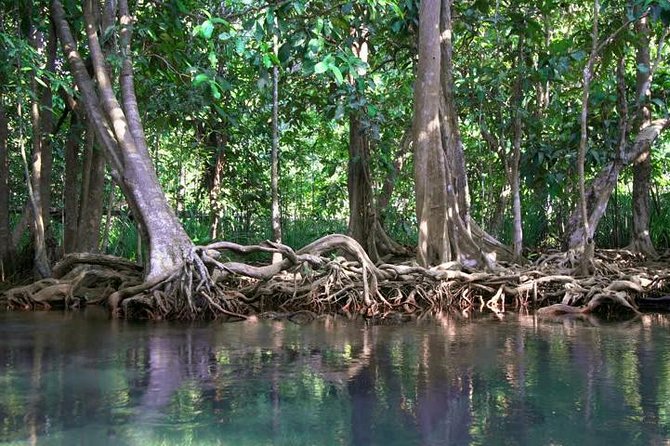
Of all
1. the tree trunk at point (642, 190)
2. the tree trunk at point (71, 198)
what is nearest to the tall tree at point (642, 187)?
the tree trunk at point (642, 190)

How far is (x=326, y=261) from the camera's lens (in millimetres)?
8250

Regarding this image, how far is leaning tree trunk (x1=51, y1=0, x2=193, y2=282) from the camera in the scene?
7.80 metres

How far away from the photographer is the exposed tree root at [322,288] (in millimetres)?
7527

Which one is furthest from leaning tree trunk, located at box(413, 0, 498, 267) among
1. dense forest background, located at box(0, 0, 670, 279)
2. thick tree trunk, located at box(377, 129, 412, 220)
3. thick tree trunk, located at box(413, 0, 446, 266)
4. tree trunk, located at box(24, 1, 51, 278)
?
tree trunk, located at box(24, 1, 51, 278)

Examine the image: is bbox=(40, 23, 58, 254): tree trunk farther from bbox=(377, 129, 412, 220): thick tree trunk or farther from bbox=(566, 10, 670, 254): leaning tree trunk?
bbox=(566, 10, 670, 254): leaning tree trunk

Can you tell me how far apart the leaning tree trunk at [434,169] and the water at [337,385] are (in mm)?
2192

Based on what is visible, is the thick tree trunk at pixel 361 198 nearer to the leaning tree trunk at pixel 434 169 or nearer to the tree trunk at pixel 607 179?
the leaning tree trunk at pixel 434 169

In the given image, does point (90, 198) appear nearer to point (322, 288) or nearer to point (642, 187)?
point (322, 288)

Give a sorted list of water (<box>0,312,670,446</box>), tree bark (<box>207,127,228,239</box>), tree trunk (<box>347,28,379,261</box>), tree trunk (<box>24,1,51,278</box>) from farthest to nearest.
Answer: tree bark (<box>207,127,228,239</box>), tree trunk (<box>347,28,379,261</box>), tree trunk (<box>24,1,51,278</box>), water (<box>0,312,670,446</box>)

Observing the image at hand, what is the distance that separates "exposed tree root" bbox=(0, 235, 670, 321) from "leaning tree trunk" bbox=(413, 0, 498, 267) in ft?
1.29

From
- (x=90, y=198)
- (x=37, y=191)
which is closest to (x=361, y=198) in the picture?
(x=90, y=198)

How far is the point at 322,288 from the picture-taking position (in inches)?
318

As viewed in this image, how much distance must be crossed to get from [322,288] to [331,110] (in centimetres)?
253

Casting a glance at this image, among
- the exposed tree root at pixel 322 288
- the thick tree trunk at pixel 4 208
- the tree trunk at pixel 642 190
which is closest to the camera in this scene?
the exposed tree root at pixel 322 288
